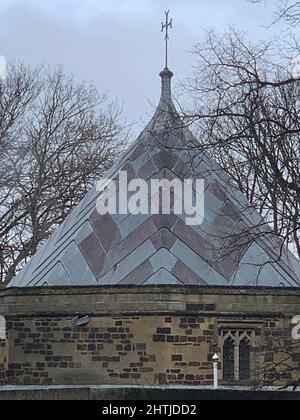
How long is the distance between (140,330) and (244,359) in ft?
4.96

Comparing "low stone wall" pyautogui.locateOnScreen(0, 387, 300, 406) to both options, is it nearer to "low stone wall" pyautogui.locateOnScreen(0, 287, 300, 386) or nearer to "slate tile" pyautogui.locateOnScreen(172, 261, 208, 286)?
"low stone wall" pyautogui.locateOnScreen(0, 287, 300, 386)

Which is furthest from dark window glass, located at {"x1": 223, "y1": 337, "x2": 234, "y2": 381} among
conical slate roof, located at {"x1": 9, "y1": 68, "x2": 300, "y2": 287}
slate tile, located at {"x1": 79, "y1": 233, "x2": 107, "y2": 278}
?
slate tile, located at {"x1": 79, "y1": 233, "x2": 107, "y2": 278}

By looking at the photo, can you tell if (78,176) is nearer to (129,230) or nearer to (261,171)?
(129,230)

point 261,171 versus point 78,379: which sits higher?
point 261,171

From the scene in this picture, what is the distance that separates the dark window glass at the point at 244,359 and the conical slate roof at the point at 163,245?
33.5 inches

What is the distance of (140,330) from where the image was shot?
41.0 feet

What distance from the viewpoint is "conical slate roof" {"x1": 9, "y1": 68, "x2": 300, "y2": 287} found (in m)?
13.1

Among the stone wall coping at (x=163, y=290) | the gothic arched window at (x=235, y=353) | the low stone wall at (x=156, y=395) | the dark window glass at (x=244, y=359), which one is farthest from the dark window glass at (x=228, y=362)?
the low stone wall at (x=156, y=395)

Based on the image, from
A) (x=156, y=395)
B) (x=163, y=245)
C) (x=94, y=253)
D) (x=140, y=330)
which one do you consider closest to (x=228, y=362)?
(x=140, y=330)

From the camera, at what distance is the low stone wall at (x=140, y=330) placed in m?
12.4
